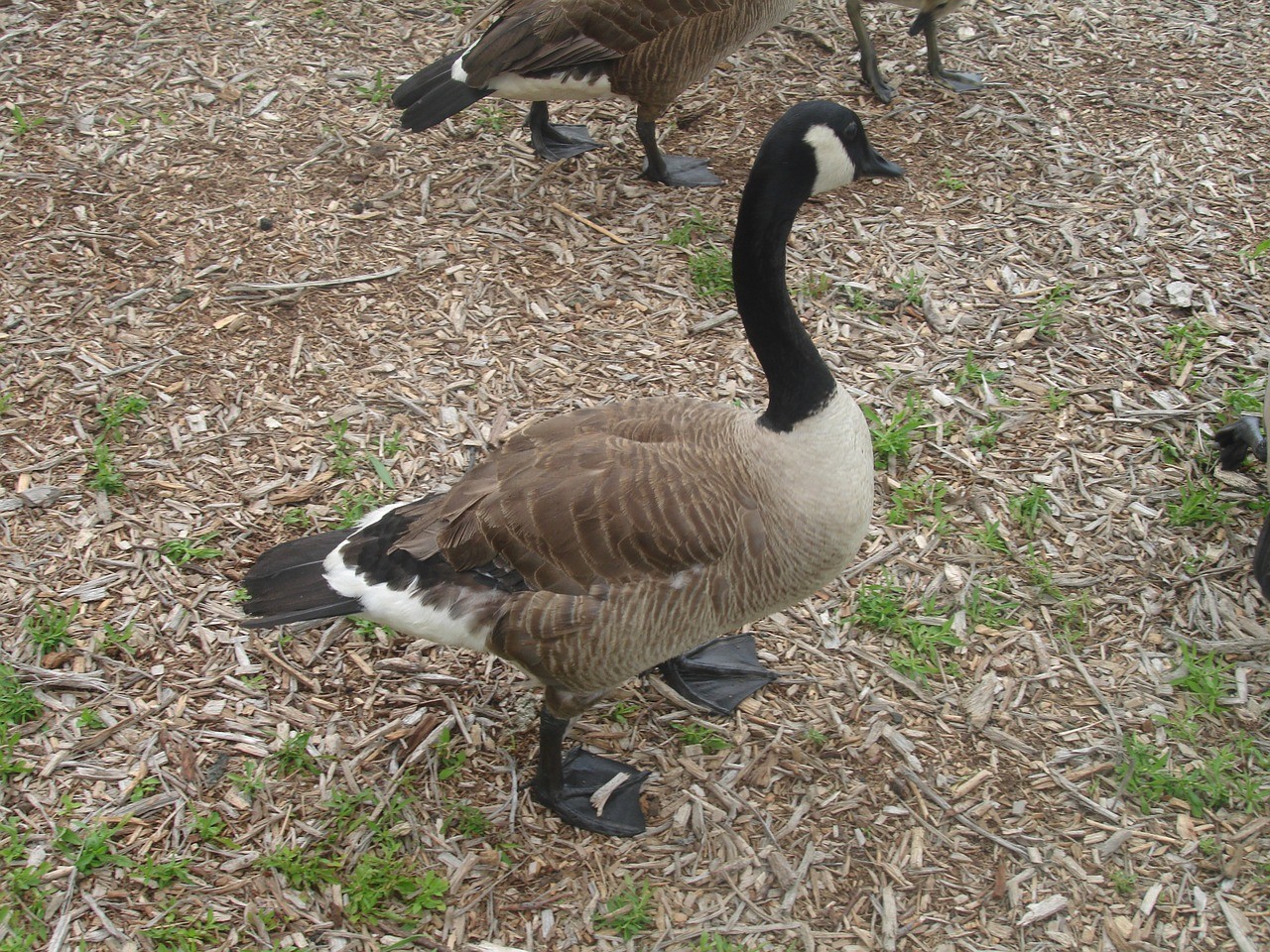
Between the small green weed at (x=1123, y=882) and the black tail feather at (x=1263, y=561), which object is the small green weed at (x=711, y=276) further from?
the small green weed at (x=1123, y=882)

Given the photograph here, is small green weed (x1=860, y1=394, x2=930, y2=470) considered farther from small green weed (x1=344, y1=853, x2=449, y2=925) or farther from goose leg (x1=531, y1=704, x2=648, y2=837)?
small green weed (x1=344, y1=853, x2=449, y2=925)

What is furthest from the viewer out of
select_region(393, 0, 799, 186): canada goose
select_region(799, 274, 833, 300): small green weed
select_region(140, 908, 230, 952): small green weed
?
select_region(393, 0, 799, 186): canada goose

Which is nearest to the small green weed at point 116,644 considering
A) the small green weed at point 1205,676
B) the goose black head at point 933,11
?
the small green weed at point 1205,676

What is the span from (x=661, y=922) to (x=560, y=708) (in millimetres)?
654

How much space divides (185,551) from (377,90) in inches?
121

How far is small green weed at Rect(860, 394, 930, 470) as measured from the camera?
4102 mm

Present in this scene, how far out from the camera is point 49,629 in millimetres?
3361

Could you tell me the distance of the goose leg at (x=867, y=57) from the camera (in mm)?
5793

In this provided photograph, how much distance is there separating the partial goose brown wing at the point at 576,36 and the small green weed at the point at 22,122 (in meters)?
2.23

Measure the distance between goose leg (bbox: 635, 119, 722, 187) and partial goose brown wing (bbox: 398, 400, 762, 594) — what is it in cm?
261

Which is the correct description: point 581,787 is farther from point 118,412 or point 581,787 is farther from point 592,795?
point 118,412

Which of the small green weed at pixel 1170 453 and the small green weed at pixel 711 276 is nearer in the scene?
the small green weed at pixel 1170 453

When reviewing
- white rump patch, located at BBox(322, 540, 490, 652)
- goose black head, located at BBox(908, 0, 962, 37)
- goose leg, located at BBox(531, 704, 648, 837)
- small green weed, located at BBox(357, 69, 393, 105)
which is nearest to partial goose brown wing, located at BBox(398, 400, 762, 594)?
white rump patch, located at BBox(322, 540, 490, 652)

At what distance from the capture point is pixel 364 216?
16.3 ft
